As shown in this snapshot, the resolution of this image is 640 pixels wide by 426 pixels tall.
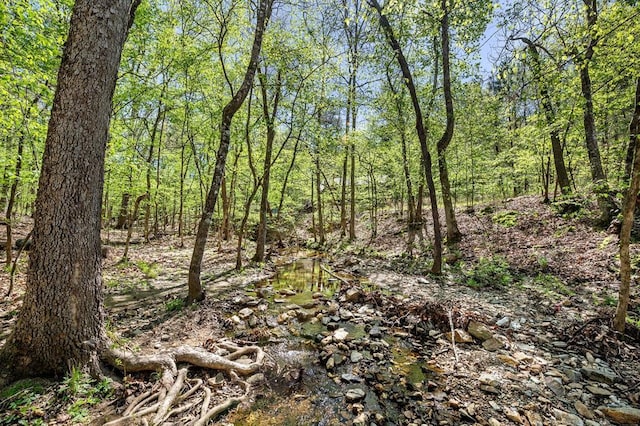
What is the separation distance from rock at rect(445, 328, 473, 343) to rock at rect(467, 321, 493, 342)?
4.8 inches

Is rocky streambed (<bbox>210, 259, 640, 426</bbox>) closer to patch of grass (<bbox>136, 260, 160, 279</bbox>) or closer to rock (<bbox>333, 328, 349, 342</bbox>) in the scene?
rock (<bbox>333, 328, 349, 342</bbox>)

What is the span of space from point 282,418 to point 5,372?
127 inches

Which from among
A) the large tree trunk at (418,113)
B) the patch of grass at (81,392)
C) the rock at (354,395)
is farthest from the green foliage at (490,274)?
the patch of grass at (81,392)

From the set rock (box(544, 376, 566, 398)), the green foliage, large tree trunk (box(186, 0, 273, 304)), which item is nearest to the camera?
rock (box(544, 376, 566, 398))

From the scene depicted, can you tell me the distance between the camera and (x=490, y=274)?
29.2ft

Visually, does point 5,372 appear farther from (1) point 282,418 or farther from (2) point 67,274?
(1) point 282,418

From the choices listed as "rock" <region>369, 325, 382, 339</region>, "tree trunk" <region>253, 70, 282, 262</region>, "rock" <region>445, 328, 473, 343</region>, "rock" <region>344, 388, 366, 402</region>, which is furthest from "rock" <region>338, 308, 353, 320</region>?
"tree trunk" <region>253, 70, 282, 262</region>

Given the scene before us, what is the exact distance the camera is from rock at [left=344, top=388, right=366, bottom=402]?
12.6 feet

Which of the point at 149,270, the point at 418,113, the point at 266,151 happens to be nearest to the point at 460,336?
the point at 418,113

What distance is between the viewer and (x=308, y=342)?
218 inches

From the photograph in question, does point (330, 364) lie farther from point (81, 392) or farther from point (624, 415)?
point (624, 415)

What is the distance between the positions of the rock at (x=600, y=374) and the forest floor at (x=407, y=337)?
18 millimetres

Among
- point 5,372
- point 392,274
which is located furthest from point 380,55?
point 5,372

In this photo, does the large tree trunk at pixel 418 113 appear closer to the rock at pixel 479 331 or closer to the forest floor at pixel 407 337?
the forest floor at pixel 407 337
